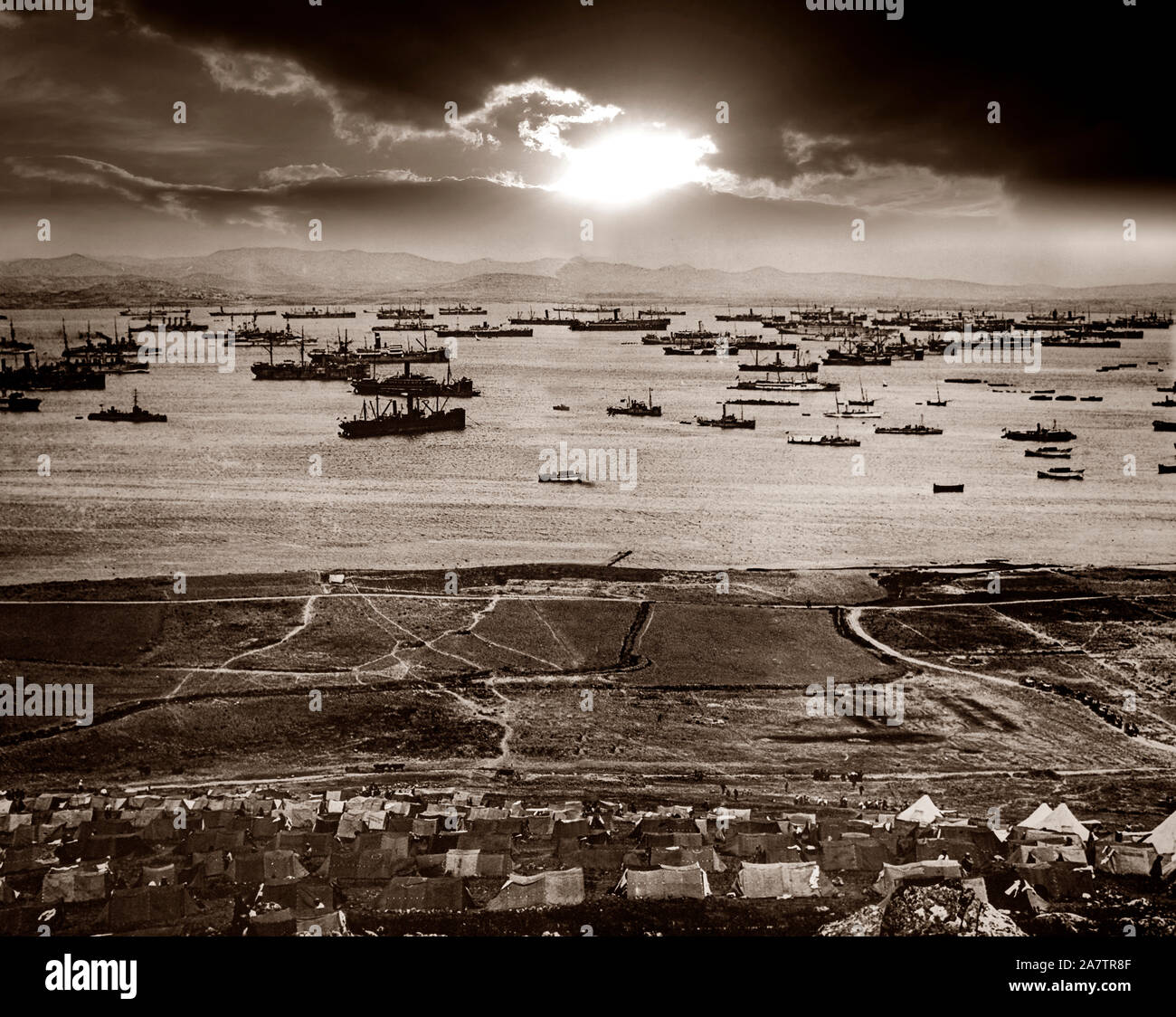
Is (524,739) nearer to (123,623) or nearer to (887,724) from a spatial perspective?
(887,724)

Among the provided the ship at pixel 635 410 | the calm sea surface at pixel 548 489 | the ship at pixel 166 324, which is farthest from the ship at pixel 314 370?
the ship at pixel 635 410

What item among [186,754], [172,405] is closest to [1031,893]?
[186,754]

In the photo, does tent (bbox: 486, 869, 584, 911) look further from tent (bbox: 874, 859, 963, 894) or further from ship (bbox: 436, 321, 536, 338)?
ship (bbox: 436, 321, 536, 338)

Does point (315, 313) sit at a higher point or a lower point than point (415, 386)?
higher

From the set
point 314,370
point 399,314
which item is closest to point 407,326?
point 399,314

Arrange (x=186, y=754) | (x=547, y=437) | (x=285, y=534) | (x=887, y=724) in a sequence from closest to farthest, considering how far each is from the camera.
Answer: (x=186, y=754), (x=887, y=724), (x=285, y=534), (x=547, y=437)

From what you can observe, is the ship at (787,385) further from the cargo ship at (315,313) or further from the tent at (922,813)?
the cargo ship at (315,313)

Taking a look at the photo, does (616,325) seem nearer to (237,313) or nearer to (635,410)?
(237,313)
